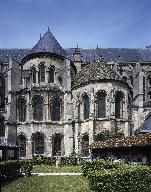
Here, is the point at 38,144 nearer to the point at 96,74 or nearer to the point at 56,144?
the point at 56,144

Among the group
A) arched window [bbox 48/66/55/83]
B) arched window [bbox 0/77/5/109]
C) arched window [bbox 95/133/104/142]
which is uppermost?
arched window [bbox 48/66/55/83]

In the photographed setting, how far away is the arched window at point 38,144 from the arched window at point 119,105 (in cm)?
1012

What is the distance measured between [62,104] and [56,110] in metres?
1.13

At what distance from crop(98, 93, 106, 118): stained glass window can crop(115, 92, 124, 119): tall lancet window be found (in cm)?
166

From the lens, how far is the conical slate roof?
44.6 metres

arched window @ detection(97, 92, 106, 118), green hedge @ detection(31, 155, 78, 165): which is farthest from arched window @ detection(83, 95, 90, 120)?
green hedge @ detection(31, 155, 78, 165)

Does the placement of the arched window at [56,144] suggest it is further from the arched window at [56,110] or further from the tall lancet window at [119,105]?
the tall lancet window at [119,105]

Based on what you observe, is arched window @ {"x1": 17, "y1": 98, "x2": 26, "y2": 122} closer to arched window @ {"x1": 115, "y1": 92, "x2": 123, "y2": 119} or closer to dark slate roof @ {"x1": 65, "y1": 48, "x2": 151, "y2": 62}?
arched window @ {"x1": 115, "y1": 92, "x2": 123, "y2": 119}

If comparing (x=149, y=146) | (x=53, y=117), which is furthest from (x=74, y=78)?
(x=149, y=146)

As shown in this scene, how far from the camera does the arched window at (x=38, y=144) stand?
41.1 metres

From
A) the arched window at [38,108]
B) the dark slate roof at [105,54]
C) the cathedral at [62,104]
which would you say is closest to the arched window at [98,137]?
the cathedral at [62,104]

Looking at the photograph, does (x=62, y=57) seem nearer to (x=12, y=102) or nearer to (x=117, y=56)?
(x=12, y=102)

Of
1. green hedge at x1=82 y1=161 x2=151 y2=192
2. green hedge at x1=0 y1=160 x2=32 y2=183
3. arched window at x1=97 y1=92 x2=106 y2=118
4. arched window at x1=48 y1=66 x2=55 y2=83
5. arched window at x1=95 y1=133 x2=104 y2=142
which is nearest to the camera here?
green hedge at x1=82 y1=161 x2=151 y2=192

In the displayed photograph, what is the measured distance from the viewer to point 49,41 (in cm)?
4609
